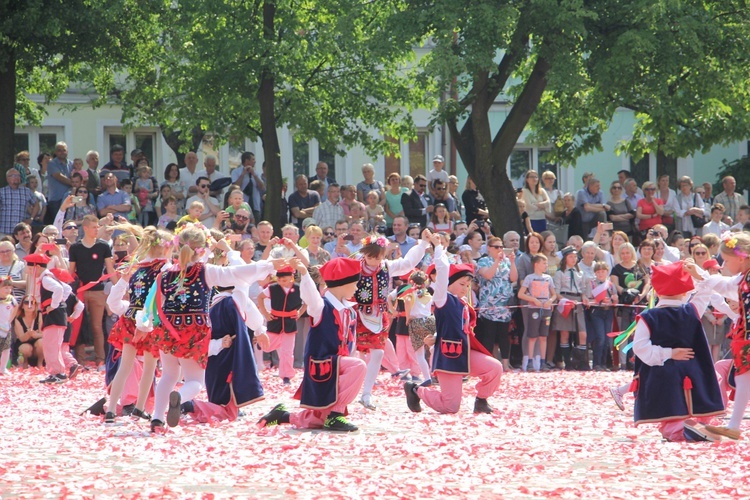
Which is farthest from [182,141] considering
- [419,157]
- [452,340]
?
[452,340]

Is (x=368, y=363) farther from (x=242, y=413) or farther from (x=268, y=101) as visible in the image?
(x=268, y=101)

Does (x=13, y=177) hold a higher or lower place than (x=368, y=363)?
higher

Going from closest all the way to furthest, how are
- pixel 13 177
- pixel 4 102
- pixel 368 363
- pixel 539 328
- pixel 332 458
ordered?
pixel 332 458, pixel 368 363, pixel 539 328, pixel 13 177, pixel 4 102

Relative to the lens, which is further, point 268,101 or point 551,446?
point 268,101

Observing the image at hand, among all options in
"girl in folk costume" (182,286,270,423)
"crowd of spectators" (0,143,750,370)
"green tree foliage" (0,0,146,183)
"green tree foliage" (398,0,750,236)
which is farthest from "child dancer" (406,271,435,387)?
"green tree foliage" (0,0,146,183)

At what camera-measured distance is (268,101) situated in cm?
2130

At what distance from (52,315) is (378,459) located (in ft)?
26.5

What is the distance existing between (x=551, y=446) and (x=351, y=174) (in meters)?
24.3

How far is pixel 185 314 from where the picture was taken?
1081cm

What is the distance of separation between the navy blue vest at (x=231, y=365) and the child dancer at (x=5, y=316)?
5.89 m

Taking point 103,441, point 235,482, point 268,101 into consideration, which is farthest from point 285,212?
point 235,482

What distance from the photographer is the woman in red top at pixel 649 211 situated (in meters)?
21.8

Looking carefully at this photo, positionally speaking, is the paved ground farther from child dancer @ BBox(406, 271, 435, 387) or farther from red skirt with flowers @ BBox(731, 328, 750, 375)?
child dancer @ BBox(406, 271, 435, 387)

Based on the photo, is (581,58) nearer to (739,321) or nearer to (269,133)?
(269,133)
